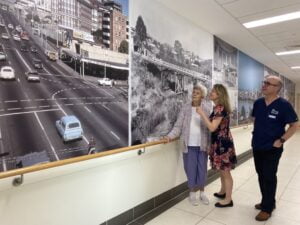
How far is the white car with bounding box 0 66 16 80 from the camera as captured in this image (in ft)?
5.35

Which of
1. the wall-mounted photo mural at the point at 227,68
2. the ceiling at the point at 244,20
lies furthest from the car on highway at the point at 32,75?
the wall-mounted photo mural at the point at 227,68

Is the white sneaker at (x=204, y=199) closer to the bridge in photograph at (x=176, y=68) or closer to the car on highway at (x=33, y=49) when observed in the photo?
the bridge in photograph at (x=176, y=68)

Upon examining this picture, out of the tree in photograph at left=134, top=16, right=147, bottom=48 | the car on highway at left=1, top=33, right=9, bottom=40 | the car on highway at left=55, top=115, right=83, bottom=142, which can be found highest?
the tree in photograph at left=134, top=16, right=147, bottom=48

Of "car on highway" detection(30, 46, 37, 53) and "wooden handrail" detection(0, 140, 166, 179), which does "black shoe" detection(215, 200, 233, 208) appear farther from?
"car on highway" detection(30, 46, 37, 53)

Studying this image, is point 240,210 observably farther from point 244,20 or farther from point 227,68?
point 227,68

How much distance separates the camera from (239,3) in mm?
3107

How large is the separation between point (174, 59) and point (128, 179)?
179 centimetres

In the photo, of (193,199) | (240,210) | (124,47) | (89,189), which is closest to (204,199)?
(193,199)

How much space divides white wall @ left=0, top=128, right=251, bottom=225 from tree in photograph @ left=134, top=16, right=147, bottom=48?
1.28m

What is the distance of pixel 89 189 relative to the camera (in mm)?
2258

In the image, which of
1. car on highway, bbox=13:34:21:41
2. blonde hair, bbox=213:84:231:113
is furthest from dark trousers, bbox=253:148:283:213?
car on highway, bbox=13:34:21:41

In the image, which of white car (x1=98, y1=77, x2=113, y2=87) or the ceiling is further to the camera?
the ceiling

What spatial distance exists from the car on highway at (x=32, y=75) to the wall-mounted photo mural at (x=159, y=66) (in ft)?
3.54

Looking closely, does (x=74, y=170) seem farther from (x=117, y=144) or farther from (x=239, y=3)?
(x=239, y=3)
